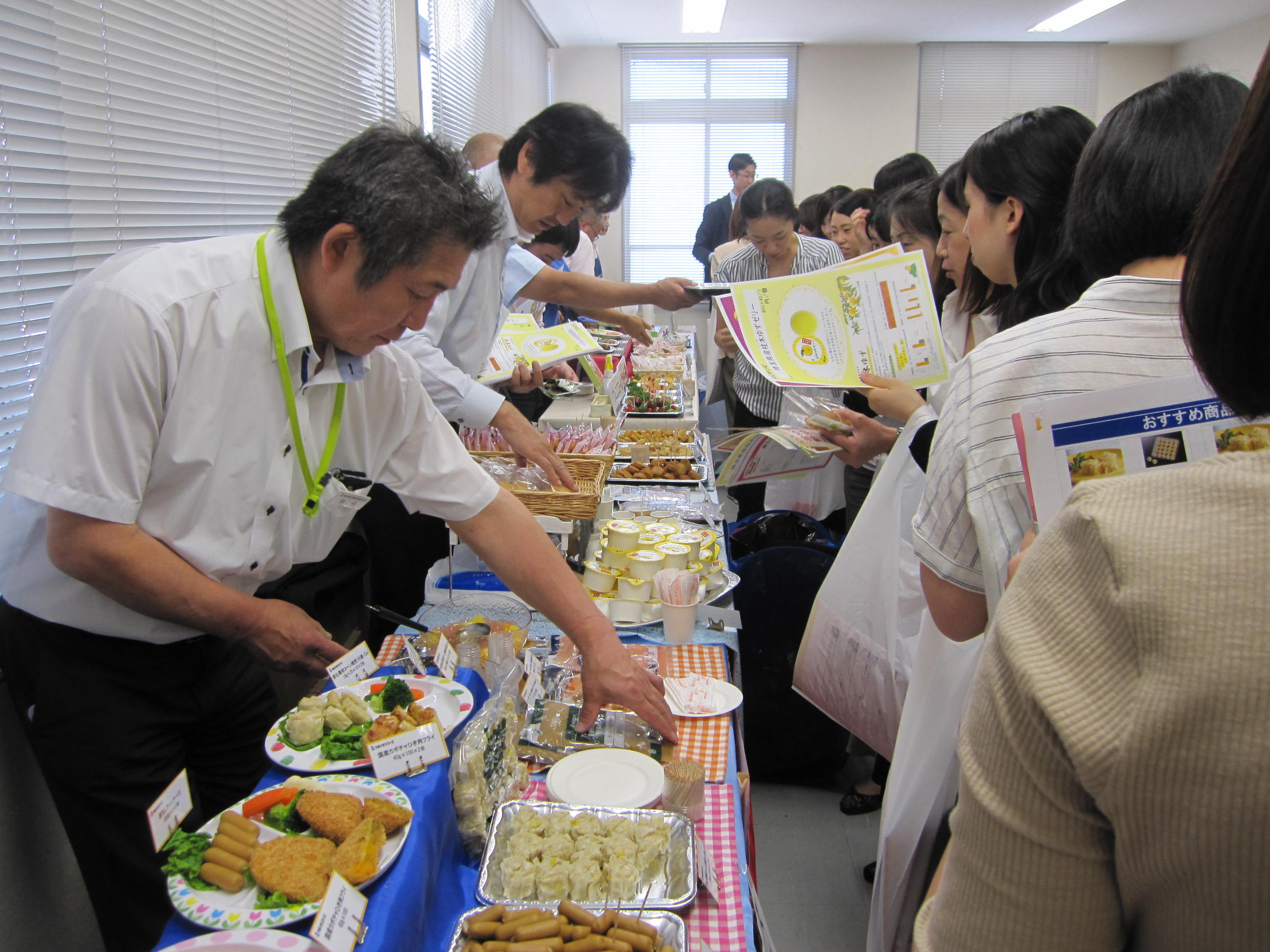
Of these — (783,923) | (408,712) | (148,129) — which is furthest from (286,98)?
(783,923)

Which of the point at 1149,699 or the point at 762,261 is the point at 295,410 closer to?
the point at 1149,699

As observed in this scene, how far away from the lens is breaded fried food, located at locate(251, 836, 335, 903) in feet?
2.98

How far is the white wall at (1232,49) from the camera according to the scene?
317 inches

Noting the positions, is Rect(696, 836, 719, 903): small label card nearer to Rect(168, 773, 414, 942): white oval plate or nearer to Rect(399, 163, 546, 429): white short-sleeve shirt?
Rect(168, 773, 414, 942): white oval plate

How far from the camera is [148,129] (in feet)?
7.25

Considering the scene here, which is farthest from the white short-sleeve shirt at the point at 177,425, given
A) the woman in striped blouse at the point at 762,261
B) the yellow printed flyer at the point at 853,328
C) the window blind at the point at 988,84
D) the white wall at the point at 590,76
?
the window blind at the point at 988,84

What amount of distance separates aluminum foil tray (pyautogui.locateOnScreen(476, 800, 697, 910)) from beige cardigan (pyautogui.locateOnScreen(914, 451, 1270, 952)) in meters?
0.61

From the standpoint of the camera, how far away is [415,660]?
1.43m

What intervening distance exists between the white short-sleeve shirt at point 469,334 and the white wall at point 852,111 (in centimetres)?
791

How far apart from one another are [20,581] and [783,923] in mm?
1916

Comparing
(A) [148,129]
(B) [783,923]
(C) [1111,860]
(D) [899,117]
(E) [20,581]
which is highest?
(D) [899,117]

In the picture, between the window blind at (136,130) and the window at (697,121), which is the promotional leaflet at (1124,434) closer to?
A: the window blind at (136,130)

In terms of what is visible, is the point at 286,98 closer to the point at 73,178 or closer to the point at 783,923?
the point at 73,178

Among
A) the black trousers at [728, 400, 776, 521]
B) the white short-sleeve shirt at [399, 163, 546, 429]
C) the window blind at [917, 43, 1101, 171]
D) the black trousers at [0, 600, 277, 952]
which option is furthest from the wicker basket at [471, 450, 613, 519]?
the window blind at [917, 43, 1101, 171]
